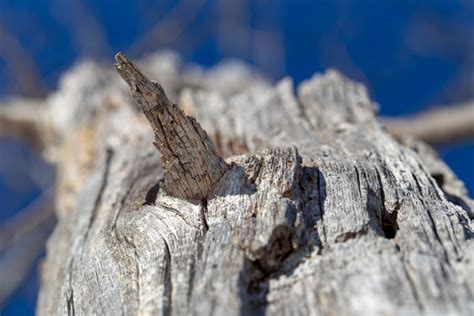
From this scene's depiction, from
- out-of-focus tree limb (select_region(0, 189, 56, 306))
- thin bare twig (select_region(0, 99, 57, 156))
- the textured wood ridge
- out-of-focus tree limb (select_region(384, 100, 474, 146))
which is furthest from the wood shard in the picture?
out-of-focus tree limb (select_region(0, 189, 56, 306))

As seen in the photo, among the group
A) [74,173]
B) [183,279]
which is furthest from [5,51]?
[183,279]

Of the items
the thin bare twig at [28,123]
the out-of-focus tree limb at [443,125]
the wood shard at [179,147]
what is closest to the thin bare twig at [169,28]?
the thin bare twig at [28,123]

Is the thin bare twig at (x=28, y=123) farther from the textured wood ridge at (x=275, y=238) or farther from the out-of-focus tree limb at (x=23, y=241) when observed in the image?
the textured wood ridge at (x=275, y=238)

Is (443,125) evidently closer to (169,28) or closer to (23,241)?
(169,28)

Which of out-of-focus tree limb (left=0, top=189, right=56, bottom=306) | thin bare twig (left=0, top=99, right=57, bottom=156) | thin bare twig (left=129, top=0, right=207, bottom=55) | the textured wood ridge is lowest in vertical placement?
the textured wood ridge

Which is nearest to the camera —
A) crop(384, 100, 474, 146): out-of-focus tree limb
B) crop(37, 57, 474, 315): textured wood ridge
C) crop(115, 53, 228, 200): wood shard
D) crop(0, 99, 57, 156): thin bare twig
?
crop(37, 57, 474, 315): textured wood ridge

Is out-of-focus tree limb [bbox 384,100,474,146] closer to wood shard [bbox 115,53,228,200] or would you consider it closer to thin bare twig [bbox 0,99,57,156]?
thin bare twig [bbox 0,99,57,156]
